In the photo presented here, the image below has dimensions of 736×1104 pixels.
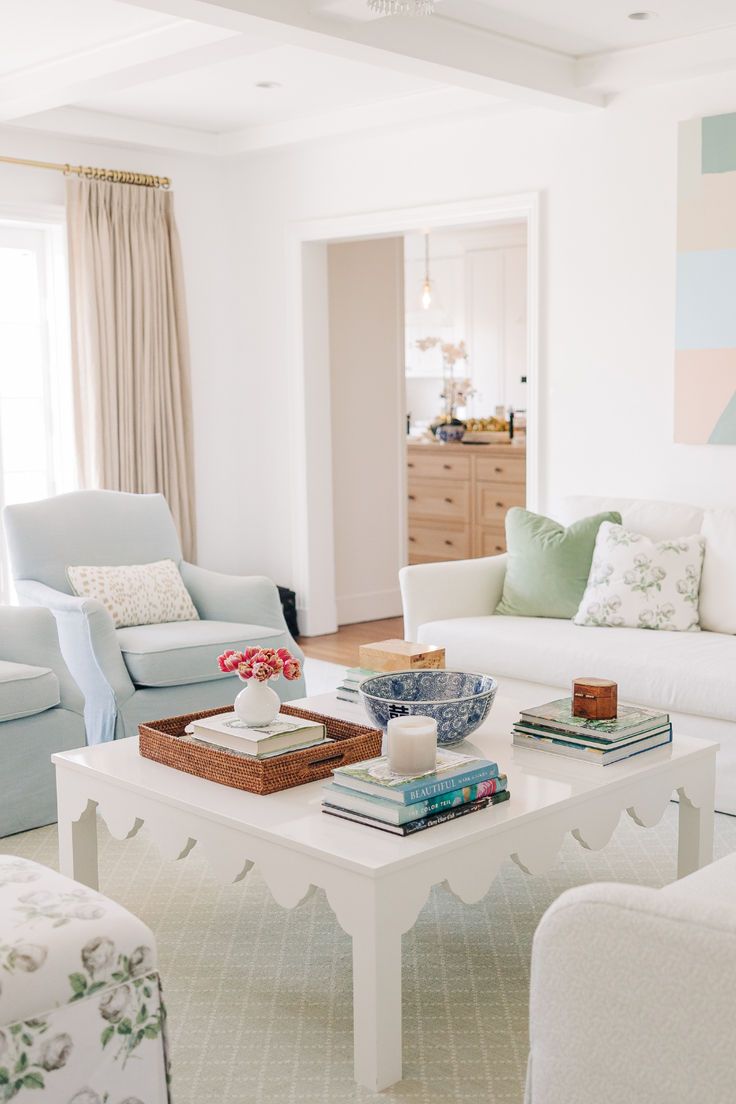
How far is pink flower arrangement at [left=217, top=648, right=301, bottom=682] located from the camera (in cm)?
266

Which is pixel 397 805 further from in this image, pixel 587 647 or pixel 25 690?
pixel 587 647

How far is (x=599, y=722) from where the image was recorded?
2760 millimetres

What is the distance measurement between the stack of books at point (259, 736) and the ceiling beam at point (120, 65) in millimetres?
2350

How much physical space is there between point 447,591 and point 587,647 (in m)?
0.72

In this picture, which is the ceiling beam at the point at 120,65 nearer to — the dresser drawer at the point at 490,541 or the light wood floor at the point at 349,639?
the light wood floor at the point at 349,639

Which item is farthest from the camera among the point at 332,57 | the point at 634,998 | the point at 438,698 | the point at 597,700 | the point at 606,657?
the point at 332,57

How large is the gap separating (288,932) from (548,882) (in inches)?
27.6

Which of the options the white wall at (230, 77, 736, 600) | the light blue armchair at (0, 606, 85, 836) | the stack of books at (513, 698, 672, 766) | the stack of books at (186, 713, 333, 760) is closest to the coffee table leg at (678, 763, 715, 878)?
the stack of books at (513, 698, 672, 766)

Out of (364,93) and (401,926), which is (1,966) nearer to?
(401,926)

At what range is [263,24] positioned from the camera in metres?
3.57

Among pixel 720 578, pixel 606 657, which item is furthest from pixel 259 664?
pixel 720 578

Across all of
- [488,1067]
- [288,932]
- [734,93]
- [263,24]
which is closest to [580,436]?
[734,93]

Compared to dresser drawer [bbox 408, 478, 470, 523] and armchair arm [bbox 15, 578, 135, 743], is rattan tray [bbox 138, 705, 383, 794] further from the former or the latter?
dresser drawer [bbox 408, 478, 470, 523]

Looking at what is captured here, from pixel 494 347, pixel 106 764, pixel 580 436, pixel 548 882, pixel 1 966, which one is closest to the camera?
pixel 1 966
